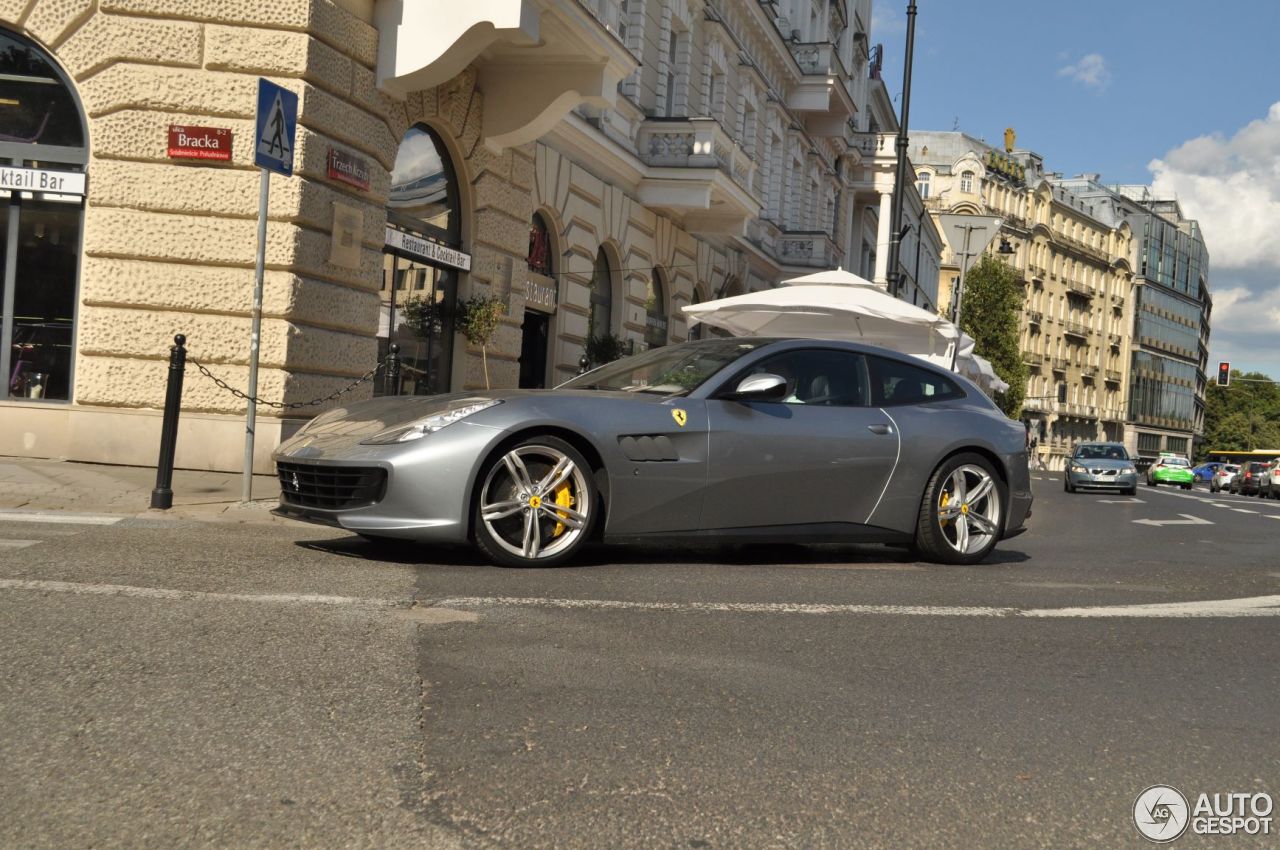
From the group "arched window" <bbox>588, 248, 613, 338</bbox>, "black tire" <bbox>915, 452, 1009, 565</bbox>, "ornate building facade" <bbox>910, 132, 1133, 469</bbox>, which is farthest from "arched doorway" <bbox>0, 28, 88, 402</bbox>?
"ornate building facade" <bbox>910, 132, 1133, 469</bbox>

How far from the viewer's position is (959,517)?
8.23 metres

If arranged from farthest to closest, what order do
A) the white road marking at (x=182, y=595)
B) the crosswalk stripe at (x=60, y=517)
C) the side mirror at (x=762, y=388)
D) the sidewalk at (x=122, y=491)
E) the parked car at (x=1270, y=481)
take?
1. the parked car at (x=1270, y=481)
2. the sidewalk at (x=122, y=491)
3. the crosswalk stripe at (x=60, y=517)
4. the side mirror at (x=762, y=388)
5. the white road marking at (x=182, y=595)

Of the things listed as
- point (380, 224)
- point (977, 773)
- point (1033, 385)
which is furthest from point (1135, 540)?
point (1033, 385)

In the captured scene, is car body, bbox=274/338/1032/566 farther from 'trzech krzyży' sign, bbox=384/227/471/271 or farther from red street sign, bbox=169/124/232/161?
'trzech krzyży' sign, bbox=384/227/471/271

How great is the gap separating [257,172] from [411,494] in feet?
23.6

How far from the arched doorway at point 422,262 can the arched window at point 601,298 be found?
5.02 meters

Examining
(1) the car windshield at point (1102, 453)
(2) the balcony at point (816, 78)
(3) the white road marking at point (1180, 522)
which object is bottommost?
(3) the white road marking at point (1180, 522)

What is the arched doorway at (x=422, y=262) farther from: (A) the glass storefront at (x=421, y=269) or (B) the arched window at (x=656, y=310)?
(B) the arched window at (x=656, y=310)

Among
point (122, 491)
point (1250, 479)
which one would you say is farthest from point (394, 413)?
point (1250, 479)

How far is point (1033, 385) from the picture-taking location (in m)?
108

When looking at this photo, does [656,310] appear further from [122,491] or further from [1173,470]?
[1173,470]

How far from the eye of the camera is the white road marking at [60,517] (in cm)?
759

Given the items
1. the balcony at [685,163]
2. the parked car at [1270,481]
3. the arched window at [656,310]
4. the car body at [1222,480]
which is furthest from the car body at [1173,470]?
the balcony at [685,163]

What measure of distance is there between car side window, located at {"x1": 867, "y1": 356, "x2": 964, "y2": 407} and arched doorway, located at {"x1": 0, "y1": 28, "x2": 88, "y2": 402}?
26.8ft
